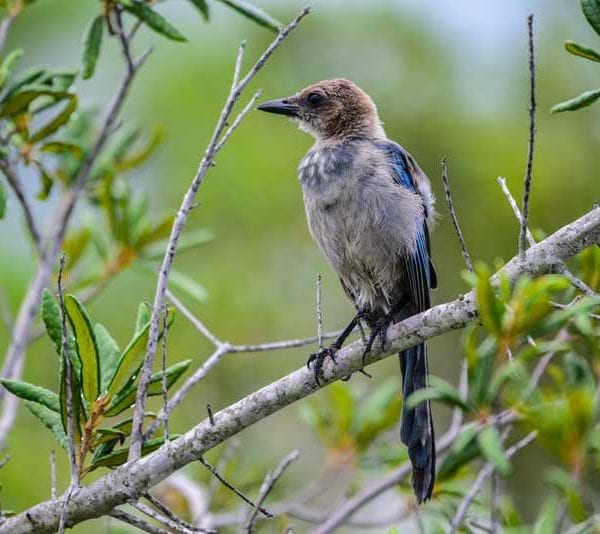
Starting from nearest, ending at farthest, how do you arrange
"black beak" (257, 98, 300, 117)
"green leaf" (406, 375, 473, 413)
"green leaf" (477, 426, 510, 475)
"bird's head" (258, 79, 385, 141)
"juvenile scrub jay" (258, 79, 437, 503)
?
1. "green leaf" (477, 426, 510, 475)
2. "green leaf" (406, 375, 473, 413)
3. "juvenile scrub jay" (258, 79, 437, 503)
4. "bird's head" (258, 79, 385, 141)
5. "black beak" (257, 98, 300, 117)

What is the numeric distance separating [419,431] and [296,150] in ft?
15.4

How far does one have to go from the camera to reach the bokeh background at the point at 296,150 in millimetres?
7039

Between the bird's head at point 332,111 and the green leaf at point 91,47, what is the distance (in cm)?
125

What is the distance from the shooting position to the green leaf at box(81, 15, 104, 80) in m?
3.77

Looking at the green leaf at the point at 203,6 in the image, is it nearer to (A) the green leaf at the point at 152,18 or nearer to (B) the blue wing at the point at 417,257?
(A) the green leaf at the point at 152,18

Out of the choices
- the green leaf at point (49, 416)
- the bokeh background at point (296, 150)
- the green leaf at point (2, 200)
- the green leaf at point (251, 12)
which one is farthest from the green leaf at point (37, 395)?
the bokeh background at point (296, 150)

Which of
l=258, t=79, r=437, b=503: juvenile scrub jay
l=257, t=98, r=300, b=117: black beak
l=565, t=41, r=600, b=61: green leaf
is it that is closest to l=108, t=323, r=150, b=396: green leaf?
l=258, t=79, r=437, b=503: juvenile scrub jay

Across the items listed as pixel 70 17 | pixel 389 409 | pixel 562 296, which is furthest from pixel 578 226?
pixel 70 17

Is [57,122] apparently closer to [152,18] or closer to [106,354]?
[152,18]

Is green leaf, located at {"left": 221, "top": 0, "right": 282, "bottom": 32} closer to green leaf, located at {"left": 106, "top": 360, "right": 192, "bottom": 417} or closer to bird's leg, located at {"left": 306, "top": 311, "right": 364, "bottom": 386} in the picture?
bird's leg, located at {"left": 306, "top": 311, "right": 364, "bottom": 386}

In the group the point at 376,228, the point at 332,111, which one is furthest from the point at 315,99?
the point at 376,228

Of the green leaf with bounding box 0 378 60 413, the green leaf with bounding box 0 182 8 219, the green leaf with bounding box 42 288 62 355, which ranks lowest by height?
the green leaf with bounding box 0 378 60 413

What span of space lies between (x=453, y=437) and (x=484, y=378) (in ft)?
4.17

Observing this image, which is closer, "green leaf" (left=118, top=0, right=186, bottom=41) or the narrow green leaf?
the narrow green leaf
